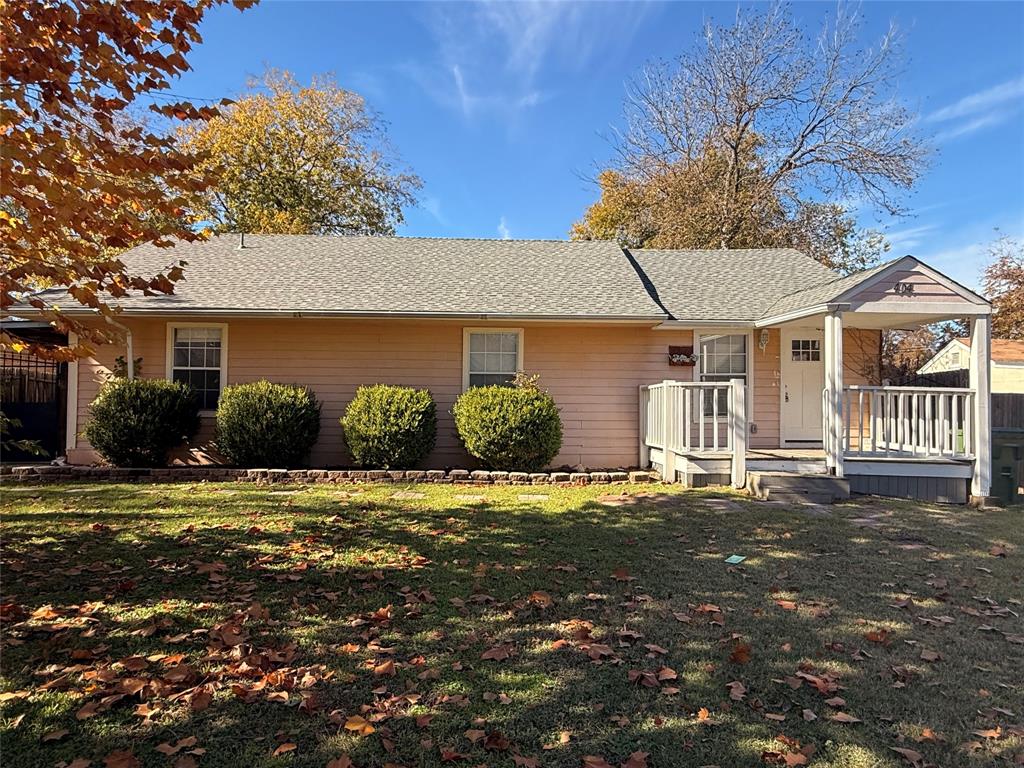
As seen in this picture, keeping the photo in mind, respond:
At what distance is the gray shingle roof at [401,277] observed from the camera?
31.3 feet

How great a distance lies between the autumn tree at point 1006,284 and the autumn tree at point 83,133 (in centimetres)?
2532

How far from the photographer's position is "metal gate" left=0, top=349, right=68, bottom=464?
33.8ft

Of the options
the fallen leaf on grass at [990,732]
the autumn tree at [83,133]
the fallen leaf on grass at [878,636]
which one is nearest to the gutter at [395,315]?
the autumn tree at [83,133]

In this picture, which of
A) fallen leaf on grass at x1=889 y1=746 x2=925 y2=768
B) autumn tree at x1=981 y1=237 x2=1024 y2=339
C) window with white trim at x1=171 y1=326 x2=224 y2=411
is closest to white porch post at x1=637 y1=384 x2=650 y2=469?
window with white trim at x1=171 y1=326 x2=224 y2=411

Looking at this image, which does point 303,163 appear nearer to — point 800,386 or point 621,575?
point 800,386

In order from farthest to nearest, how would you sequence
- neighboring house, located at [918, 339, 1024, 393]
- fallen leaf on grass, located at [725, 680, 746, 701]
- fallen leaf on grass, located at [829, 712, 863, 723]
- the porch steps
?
neighboring house, located at [918, 339, 1024, 393], the porch steps, fallen leaf on grass, located at [725, 680, 746, 701], fallen leaf on grass, located at [829, 712, 863, 723]

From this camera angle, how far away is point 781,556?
502cm

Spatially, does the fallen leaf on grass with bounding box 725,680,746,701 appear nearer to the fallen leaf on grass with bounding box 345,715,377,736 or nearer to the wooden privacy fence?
the fallen leaf on grass with bounding box 345,715,377,736

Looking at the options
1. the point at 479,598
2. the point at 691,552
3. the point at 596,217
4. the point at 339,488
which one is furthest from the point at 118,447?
the point at 596,217

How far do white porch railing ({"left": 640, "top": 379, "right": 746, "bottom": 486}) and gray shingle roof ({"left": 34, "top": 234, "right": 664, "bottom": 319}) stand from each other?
5.03 feet

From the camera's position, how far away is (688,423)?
8211 mm

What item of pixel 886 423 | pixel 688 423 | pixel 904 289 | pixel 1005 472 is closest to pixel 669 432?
pixel 688 423

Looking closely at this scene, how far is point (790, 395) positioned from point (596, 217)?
18468 mm

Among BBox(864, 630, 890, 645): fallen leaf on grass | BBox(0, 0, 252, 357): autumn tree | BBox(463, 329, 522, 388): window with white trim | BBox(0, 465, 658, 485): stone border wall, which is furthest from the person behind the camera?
BBox(463, 329, 522, 388): window with white trim
